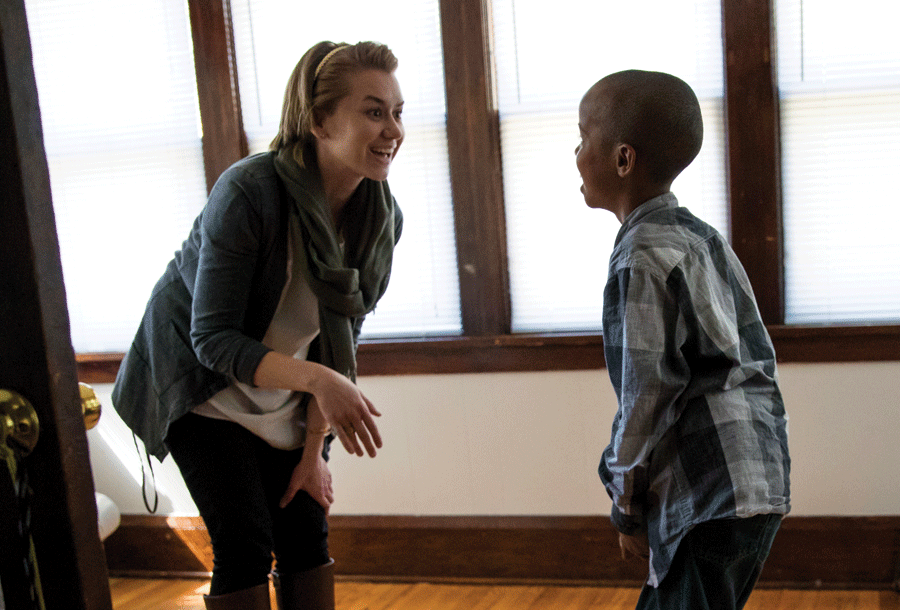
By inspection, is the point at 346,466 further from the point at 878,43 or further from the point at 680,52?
the point at 878,43

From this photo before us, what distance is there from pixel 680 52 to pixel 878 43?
1.73ft

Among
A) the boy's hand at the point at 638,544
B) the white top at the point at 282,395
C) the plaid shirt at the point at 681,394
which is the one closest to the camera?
the plaid shirt at the point at 681,394

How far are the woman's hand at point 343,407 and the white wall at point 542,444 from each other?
3.87 feet

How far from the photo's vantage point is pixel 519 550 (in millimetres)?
2582

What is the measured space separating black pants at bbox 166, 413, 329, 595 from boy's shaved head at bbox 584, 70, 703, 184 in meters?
Result: 0.87

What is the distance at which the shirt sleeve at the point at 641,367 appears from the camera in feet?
3.93

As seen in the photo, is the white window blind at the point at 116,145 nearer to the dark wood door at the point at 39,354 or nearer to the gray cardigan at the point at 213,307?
the gray cardigan at the point at 213,307

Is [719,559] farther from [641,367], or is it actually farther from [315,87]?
[315,87]

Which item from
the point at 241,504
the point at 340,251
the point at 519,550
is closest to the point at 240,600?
the point at 241,504

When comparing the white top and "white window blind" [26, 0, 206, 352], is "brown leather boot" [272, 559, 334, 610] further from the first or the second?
"white window blind" [26, 0, 206, 352]

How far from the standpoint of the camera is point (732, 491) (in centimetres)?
118

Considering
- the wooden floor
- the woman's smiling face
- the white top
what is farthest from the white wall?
the woman's smiling face

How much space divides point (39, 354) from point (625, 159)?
0.90m

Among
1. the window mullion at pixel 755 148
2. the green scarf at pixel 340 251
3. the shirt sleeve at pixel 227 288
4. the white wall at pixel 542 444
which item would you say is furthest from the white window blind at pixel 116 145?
the window mullion at pixel 755 148
